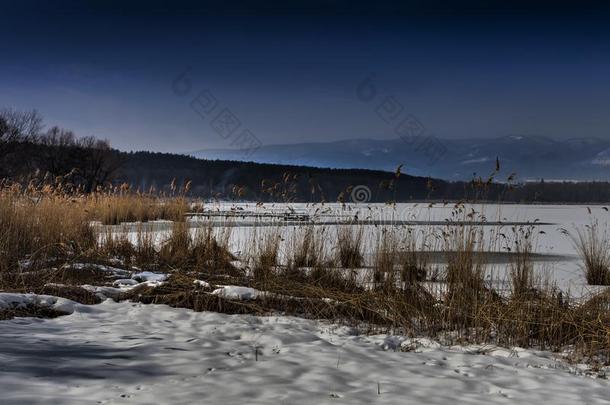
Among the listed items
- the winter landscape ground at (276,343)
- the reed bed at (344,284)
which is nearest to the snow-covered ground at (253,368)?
the winter landscape ground at (276,343)

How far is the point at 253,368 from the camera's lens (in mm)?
2777

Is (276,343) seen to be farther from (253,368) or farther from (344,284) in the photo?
(344,284)

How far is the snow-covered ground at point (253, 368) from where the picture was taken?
92.1 inches

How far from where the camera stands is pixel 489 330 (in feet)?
13.1

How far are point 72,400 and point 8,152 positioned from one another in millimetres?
38878

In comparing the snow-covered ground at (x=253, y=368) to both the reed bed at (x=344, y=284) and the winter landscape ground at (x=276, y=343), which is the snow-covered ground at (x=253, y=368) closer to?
the winter landscape ground at (x=276, y=343)

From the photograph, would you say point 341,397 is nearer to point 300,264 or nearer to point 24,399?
point 24,399

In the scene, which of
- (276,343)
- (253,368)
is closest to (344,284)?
(276,343)

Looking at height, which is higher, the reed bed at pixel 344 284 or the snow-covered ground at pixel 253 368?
the reed bed at pixel 344 284

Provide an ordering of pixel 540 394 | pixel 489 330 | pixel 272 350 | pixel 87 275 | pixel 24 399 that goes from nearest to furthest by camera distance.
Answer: pixel 24 399
pixel 540 394
pixel 272 350
pixel 489 330
pixel 87 275

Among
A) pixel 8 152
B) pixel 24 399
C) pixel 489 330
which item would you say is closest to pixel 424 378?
pixel 489 330

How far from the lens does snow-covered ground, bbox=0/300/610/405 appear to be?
7.67 ft

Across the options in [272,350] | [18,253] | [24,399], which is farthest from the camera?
[18,253]

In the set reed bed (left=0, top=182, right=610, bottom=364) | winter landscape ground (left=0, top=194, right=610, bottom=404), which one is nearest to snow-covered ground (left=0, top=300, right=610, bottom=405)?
winter landscape ground (left=0, top=194, right=610, bottom=404)
